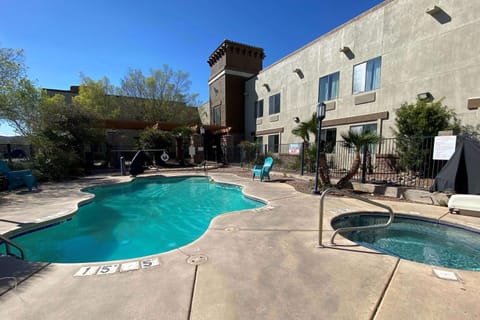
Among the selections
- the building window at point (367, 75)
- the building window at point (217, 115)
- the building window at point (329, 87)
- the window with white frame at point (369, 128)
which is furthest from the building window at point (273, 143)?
the building window at point (367, 75)

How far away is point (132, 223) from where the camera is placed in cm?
598

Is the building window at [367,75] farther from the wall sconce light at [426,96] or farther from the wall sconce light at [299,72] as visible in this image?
the wall sconce light at [299,72]

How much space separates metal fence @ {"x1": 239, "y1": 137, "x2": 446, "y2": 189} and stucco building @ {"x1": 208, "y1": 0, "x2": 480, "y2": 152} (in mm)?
1060

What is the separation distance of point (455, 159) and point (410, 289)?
5.64 metres

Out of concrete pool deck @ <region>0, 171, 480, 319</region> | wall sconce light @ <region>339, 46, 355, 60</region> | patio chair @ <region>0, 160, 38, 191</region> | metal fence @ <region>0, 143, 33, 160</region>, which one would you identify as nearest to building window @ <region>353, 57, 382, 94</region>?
wall sconce light @ <region>339, 46, 355, 60</region>

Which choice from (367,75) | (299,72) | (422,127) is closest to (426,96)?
(422,127)

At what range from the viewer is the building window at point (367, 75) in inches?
415

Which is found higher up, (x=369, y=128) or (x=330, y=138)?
(x=369, y=128)

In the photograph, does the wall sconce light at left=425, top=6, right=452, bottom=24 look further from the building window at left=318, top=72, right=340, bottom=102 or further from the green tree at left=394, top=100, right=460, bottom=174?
the building window at left=318, top=72, right=340, bottom=102

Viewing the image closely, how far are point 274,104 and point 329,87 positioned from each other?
5.29 meters

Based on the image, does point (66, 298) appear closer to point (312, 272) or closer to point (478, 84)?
point (312, 272)

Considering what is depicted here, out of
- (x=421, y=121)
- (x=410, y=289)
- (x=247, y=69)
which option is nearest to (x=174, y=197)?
(x=410, y=289)

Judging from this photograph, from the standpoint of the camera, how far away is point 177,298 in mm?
2242

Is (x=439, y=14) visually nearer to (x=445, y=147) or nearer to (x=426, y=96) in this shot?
(x=426, y=96)
